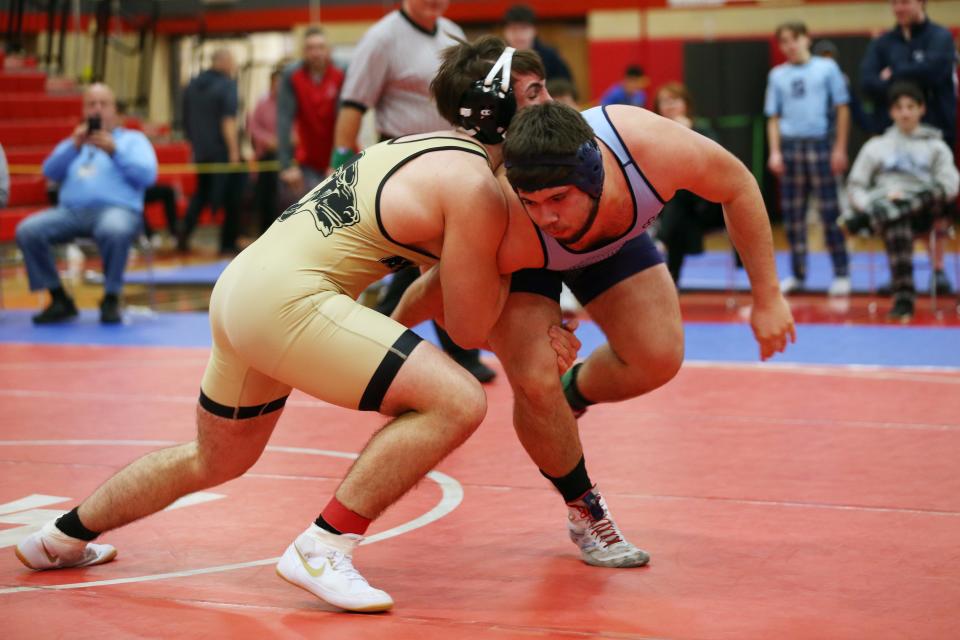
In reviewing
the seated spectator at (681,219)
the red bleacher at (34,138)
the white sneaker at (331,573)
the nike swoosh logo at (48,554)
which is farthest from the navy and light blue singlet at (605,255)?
the red bleacher at (34,138)

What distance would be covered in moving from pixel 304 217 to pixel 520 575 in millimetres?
1066

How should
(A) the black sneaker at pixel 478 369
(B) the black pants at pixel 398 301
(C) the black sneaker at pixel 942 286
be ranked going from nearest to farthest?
(B) the black pants at pixel 398 301, (A) the black sneaker at pixel 478 369, (C) the black sneaker at pixel 942 286

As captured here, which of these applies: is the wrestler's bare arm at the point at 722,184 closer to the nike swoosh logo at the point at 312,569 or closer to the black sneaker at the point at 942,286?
the nike swoosh logo at the point at 312,569

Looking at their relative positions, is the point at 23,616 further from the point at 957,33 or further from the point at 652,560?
the point at 957,33

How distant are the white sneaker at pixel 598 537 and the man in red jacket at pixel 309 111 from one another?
249 inches

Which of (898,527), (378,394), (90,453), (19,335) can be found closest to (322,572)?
(378,394)

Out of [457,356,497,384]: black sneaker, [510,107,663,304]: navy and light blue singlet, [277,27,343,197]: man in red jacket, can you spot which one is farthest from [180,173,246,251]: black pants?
[510,107,663,304]: navy and light blue singlet

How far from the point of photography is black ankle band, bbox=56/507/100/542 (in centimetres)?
346

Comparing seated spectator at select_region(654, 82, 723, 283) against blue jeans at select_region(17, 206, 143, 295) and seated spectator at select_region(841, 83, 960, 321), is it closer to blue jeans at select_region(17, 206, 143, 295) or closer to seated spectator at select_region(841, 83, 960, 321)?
seated spectator at select_region(841, 83, 960, 321)

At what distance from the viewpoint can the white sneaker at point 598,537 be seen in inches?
139

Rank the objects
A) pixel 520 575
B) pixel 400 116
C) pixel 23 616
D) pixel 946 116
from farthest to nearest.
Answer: pixel 946 116, pixel 400 116, pixel 520 575, pixel 23 616

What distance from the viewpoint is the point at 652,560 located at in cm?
357

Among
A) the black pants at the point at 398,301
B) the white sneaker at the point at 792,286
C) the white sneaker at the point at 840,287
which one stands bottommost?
the white sneaker at the point at 792,286

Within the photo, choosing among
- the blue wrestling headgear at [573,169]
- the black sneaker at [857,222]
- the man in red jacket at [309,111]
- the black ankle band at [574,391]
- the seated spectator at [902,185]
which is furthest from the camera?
the man in red jacket at [309,111]
